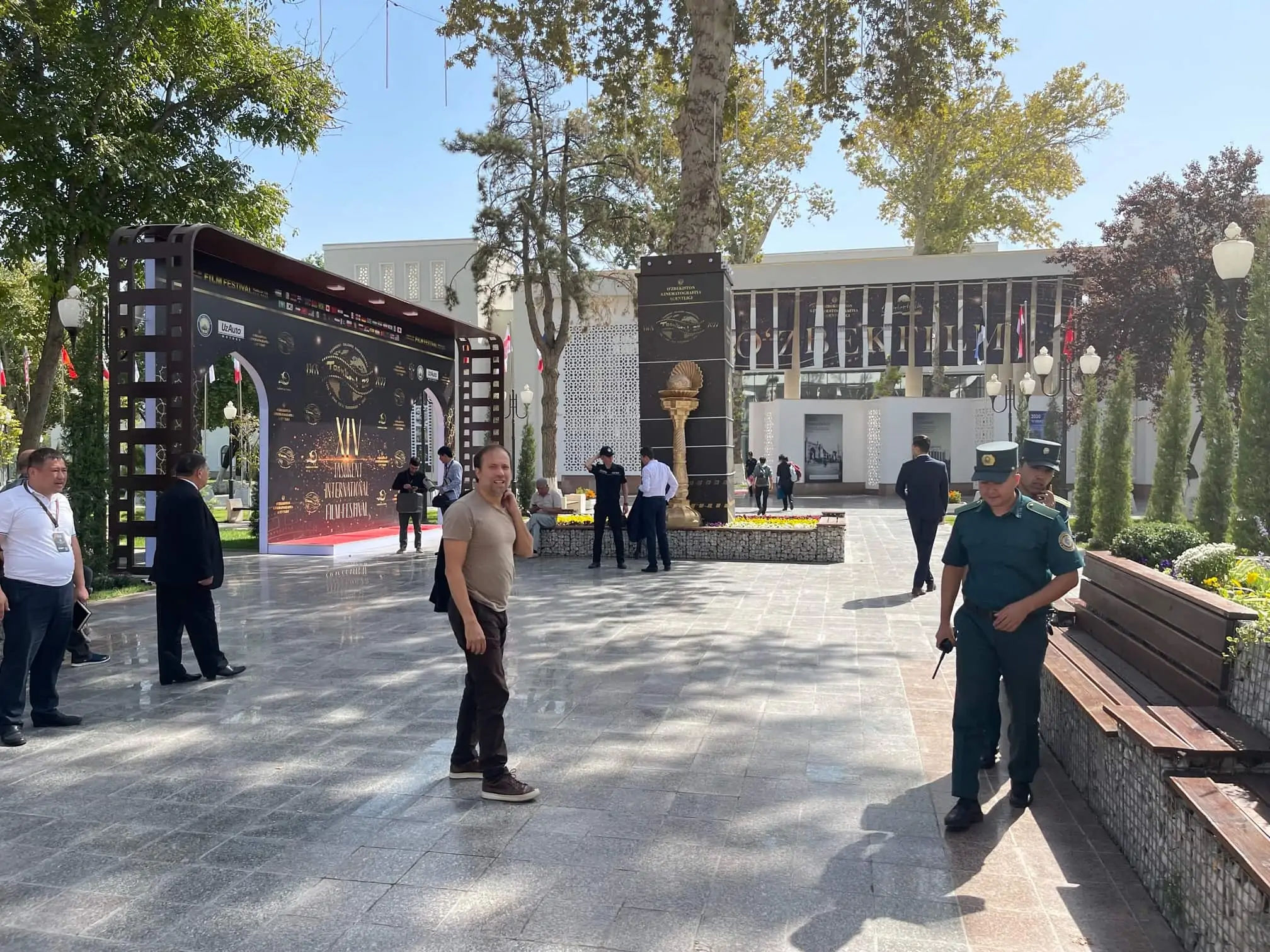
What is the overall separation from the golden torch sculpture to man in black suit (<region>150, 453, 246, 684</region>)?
874 cm

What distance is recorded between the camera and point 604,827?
12.7 feet

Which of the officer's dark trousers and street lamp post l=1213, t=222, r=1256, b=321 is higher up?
street lamp post l=1213, t=222, r=1256, b=321

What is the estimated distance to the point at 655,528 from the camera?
1239 centimetres

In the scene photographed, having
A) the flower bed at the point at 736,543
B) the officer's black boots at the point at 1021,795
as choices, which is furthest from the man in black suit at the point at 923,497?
the officer's black boots at the point at 1021,795

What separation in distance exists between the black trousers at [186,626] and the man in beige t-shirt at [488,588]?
3.01 meters

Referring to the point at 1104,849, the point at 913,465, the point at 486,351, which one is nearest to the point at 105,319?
the point at 486,351

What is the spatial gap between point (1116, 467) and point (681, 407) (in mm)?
7059

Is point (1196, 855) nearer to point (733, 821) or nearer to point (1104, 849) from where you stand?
point (1104, 849)

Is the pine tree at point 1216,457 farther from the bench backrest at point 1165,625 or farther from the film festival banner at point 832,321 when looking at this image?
the film festival banner at point 832,321

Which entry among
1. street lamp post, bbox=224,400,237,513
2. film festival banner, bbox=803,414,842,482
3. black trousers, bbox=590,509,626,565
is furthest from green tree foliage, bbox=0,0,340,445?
film festival banner, bbox=803,414,842,482

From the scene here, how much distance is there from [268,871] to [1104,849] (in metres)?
3.22

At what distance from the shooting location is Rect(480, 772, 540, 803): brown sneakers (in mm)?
4152

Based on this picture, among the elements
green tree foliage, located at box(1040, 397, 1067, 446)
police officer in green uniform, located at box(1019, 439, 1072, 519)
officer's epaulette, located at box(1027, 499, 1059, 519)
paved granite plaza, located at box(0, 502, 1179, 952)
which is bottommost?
paved granite plaza, located at box(0, 502, 1179, 952)

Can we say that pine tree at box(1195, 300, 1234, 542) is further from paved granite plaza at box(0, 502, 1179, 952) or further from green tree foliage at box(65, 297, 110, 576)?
green tree foliage at box(65, 297, 110, 576)
